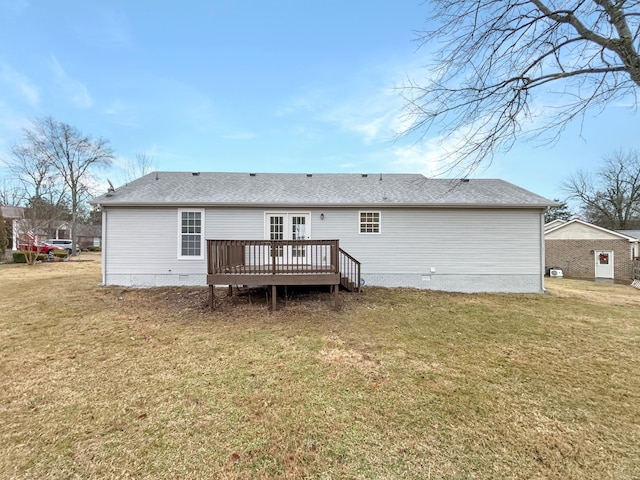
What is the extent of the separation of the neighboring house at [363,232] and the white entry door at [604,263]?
48.2 feet

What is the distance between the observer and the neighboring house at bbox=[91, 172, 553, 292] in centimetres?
954

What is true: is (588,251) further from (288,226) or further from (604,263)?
(288,226)

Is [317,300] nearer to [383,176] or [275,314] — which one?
[275,314]

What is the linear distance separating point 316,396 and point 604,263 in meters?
25.0

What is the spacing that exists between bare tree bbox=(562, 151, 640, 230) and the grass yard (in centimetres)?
3217

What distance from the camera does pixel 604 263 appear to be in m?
19.3

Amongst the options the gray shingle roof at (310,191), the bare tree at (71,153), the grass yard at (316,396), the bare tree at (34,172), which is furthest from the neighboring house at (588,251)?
the bare tree at (34,172)

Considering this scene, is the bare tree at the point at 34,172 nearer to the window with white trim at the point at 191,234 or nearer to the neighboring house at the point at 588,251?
the window with white trim at the point at 191,234

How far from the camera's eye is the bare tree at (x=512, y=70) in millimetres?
4246

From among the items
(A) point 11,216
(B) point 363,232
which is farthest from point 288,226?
(A) point 11,216

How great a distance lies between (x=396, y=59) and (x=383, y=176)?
19.9 feet

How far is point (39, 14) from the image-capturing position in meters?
10.4

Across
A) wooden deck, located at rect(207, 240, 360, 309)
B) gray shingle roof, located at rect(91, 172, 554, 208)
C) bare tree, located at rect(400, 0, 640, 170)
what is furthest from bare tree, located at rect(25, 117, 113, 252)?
bare tree, located at rect(400, 0, 640, 170)

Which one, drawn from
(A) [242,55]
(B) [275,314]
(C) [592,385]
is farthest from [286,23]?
(C) [592,385]
